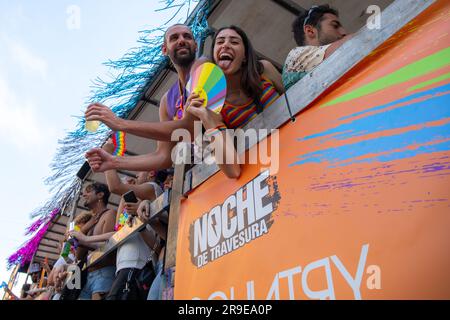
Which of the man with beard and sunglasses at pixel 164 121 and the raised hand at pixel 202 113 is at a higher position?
the man with beard and sunglasses at pixel 164 121

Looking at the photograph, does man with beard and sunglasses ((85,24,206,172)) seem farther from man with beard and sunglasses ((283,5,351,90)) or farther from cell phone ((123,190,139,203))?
man with beard and sunglasses ((283,5,351,90))

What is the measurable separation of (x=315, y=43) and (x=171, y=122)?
939 mm

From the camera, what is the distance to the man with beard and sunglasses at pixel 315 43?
1.87 m

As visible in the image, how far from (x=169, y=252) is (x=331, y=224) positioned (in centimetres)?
127

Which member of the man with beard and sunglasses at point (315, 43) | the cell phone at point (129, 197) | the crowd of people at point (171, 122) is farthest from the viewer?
the cell phone at point (129, 197)

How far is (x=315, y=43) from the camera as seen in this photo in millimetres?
2219

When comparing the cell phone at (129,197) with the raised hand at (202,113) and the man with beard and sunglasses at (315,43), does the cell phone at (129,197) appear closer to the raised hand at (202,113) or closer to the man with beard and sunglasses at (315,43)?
the raised hand at (202,113)

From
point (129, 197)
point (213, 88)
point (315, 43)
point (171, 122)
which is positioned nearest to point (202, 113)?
point (213, 88)

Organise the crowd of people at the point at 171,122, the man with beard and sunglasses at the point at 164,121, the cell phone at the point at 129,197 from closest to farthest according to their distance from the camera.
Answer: the crowd of people at the point at 171,122 → the man with beard and sunglasses at the point at 164,121 → the cell phone at the point at 129,197

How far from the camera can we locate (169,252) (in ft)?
7.66

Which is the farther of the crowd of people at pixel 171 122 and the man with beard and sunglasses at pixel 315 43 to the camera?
the crowd of people at pixel 171 122

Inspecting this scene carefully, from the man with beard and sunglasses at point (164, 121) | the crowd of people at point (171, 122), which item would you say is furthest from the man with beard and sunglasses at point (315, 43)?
the man with beard and sunglasses at point (164, 121)

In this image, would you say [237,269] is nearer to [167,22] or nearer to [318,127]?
[318,127]
